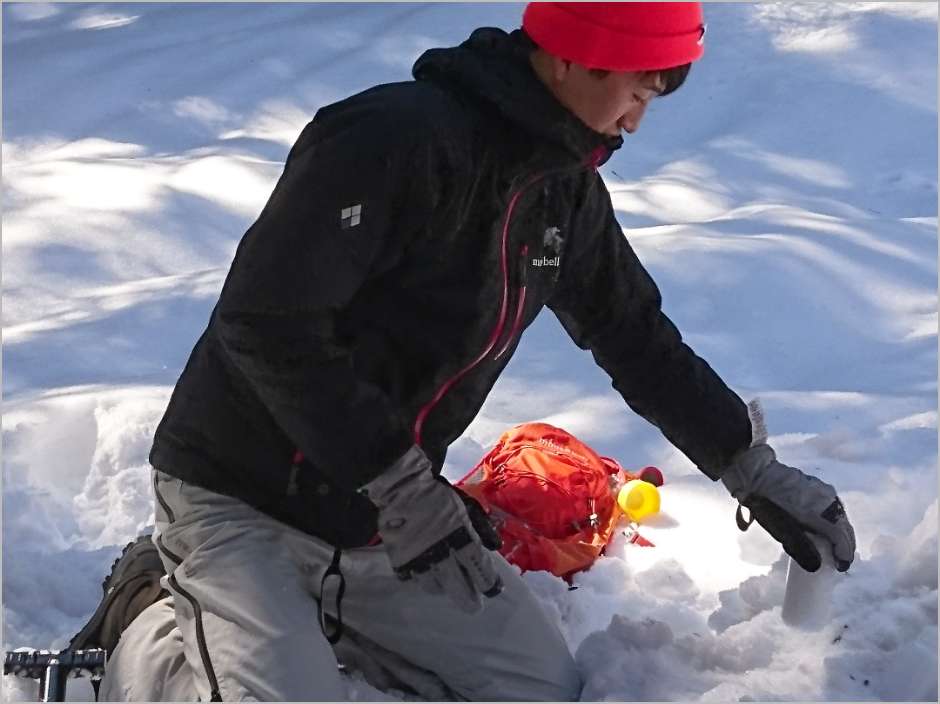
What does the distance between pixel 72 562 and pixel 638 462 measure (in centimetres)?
144

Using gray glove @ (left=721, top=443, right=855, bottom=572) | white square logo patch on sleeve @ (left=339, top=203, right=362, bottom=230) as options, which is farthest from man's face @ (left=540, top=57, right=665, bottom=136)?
gray glove @ (left=721, top=443, right=855, bottom=572)

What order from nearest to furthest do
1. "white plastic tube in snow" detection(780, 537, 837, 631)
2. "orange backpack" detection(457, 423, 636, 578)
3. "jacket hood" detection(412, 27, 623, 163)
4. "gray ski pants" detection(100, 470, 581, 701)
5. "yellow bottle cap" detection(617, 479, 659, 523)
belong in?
1. "jacket hood" detection(412, 27, 623, 163)
2. "gray ski pants" detection(100, 470, 581, 701)
3. "white plastic tube in snow" detection(780, 537, 837, 631)
4. "orange backpack" detection(457, 423, 636, 578)
5. "yellow bottle cap" detection(617, 479, 659, 523)

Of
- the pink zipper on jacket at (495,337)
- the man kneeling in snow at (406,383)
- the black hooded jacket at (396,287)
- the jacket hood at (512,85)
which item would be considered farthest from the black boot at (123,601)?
the jacket hood at (512,85)

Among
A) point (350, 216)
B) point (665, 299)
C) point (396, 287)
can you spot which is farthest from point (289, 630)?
point (665, 299)

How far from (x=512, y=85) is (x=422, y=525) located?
69 centimetres

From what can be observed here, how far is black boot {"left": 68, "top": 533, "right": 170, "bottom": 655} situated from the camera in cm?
225

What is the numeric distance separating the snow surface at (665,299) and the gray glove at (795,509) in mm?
128

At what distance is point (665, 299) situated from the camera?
13.2ft

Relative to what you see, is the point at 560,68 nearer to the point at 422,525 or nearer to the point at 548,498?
the point at 422,525

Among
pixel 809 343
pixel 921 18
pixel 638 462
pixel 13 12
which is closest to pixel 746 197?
pixel 809 343

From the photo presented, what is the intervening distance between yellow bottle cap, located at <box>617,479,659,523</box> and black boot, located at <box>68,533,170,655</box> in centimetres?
112

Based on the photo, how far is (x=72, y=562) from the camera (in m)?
2.70

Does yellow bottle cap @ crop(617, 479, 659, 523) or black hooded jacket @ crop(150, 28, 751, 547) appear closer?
black hooded jacket @ crop(150, 28, 751, 547)

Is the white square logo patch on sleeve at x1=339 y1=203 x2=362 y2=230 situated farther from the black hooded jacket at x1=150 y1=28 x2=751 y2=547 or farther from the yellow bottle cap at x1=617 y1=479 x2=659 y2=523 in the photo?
the yellow bottle cap at x1=617 y1=479 x2=659 y2=523
